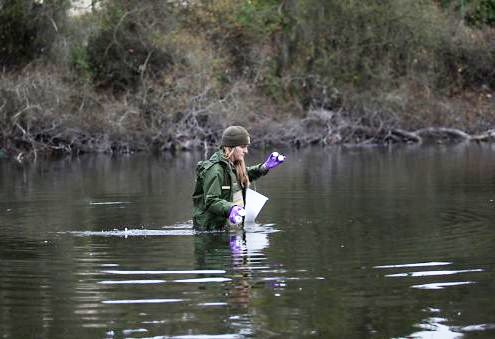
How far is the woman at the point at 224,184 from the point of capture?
13.0 m

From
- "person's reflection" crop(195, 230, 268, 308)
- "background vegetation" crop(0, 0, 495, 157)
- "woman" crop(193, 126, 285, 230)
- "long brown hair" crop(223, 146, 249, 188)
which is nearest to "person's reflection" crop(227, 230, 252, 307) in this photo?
"person's reflection" crop(195, 230, 268, 308)

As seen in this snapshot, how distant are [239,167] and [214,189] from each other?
1.97 ft

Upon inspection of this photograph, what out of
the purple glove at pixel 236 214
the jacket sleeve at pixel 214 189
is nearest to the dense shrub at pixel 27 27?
the jacket sleeve at pixel 214 189

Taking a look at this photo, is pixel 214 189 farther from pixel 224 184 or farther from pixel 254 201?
pixel 254 201

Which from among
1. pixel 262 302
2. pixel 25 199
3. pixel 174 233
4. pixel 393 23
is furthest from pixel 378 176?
pixel 393 23

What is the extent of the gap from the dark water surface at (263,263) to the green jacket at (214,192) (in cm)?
19

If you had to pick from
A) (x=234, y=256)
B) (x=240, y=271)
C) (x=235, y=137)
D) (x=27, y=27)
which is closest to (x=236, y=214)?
(x=234, y=256)

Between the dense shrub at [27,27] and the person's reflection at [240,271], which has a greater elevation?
the dense shrub at [27,27]

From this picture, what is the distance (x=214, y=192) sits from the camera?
1307 centimetres

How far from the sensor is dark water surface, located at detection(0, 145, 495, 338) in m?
8.59

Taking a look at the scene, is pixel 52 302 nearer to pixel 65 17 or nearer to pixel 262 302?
pixel 262 302

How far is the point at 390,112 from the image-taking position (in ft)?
135

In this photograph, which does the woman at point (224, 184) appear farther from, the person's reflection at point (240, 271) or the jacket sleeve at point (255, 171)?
the jacket sleeve at point (255, 171)

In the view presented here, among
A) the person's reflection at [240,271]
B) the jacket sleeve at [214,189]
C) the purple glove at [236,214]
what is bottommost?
the person's reflection at [240,271]
